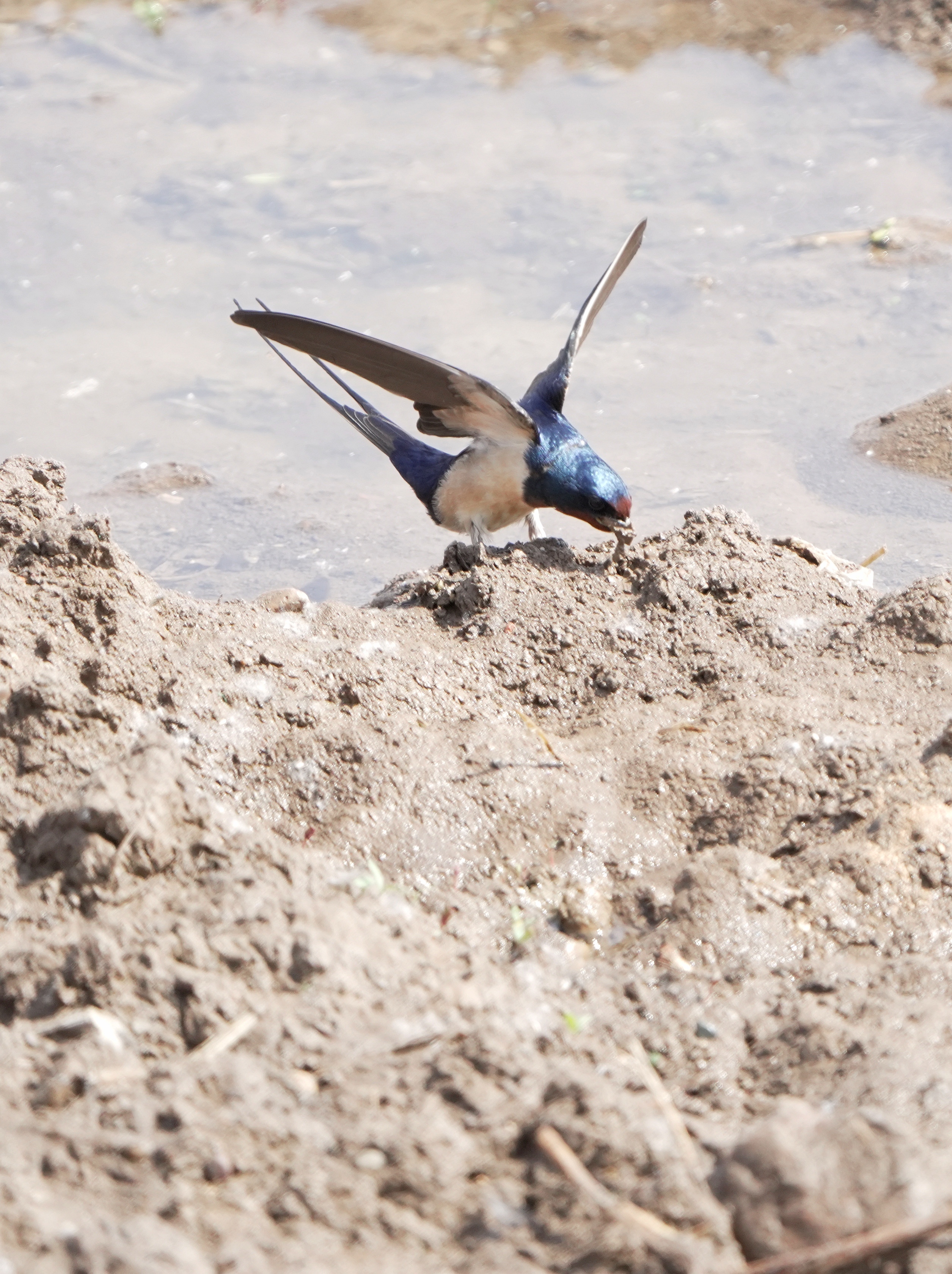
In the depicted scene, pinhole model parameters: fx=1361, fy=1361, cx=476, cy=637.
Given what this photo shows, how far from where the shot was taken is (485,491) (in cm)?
462

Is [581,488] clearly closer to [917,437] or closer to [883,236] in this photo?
[917,437]

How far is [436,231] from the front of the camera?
8148 mm

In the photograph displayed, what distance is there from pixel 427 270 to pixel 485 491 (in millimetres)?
3477

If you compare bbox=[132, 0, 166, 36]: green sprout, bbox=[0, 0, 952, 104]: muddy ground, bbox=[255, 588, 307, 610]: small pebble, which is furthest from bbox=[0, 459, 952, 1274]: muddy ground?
bbox=[132, 0, 166, 36]: green sprout

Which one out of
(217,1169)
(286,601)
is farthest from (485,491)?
(217,1169)

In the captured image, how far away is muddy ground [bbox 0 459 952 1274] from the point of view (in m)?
1.71

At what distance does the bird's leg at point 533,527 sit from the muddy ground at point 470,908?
38.5 inches

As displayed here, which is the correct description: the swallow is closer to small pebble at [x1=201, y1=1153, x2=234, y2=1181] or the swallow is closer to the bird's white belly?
the bird's white belly

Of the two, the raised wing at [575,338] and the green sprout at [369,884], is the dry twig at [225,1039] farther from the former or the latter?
the raised wing at [575,338]

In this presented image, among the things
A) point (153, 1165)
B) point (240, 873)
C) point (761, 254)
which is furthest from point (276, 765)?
point (761, 254)

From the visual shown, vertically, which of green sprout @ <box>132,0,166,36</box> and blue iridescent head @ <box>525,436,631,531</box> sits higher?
green sprout @ <box>132,0,166,36</box>

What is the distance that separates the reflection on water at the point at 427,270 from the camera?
582 centimetres

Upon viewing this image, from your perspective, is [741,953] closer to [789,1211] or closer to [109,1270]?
[789,1211]

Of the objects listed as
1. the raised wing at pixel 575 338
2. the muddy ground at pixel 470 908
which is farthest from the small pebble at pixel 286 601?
the raised wing at pixel 575 338
